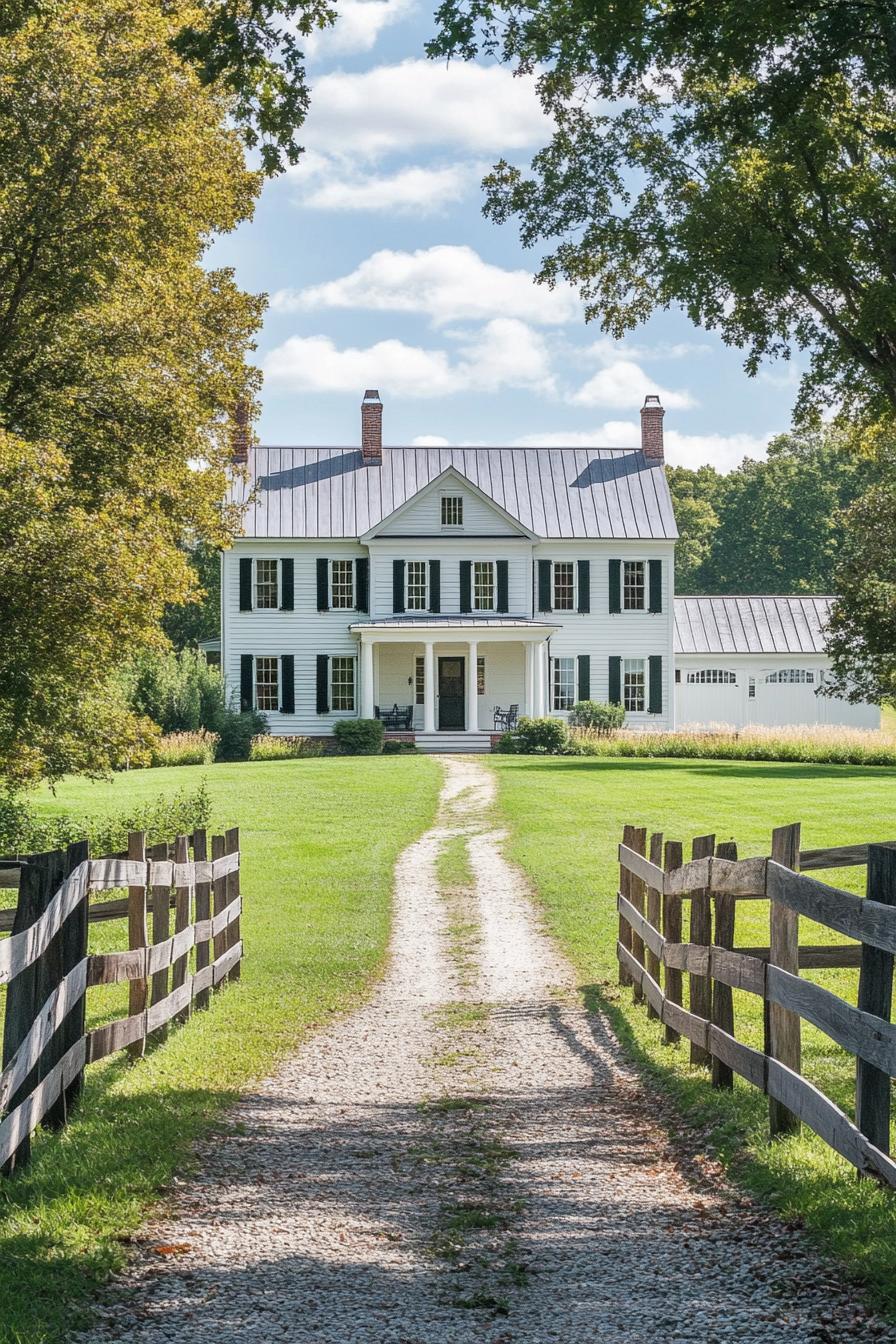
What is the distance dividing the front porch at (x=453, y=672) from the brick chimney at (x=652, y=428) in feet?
26.9

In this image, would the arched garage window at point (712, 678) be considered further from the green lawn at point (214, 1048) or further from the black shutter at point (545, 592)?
the green lawn at point (214, 1048)

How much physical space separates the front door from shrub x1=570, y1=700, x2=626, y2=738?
346 cm

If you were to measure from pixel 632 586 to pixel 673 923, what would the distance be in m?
33.3

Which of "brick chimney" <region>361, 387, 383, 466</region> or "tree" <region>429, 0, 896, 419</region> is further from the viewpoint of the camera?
"brick chimney" <region>361, 387, 383, 466</region>

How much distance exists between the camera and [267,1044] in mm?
7641

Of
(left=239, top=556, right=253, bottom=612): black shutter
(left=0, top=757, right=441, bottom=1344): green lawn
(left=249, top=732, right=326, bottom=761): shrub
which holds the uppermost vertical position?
(left=239, top=556, right=253, bottom=612): black shutter

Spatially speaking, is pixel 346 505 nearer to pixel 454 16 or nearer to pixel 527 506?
pixel 527 506

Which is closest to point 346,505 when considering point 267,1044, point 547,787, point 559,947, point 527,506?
point 527,506

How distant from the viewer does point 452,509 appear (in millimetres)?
38969

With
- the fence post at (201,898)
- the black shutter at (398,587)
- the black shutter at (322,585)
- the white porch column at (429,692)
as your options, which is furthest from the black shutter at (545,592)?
the fence post at (201,898)

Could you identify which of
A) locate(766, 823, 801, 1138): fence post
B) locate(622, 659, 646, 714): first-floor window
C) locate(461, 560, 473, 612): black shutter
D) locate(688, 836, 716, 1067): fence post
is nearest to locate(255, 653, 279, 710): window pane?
locate(461, 560, 473, 612): black shutter

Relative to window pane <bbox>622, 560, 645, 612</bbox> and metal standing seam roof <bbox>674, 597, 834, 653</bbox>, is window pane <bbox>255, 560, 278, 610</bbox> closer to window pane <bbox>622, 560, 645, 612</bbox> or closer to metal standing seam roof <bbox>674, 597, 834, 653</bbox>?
window pane <bbox>622, 560, 645, 612</bbox>

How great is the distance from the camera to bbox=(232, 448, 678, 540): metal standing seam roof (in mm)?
40000

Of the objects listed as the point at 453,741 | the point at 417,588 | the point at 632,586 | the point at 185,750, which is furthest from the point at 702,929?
the point at 632,586
